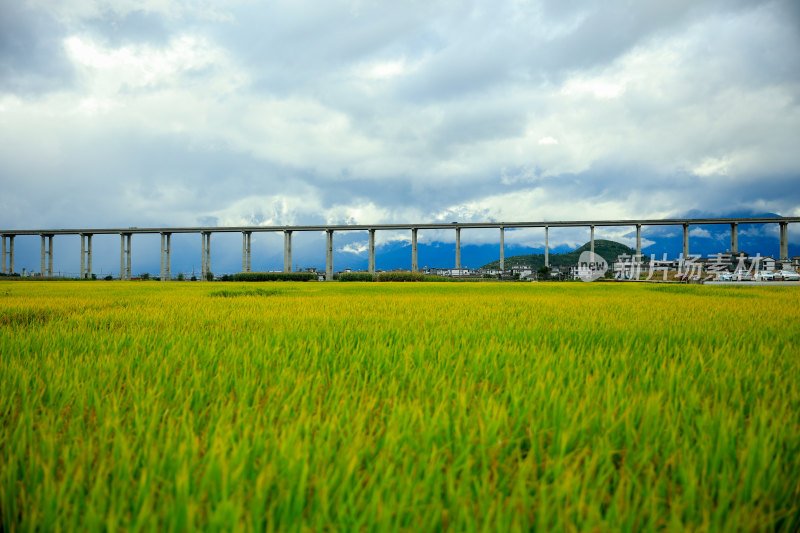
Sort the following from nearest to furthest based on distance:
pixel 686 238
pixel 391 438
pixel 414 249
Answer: pixel 391 438
pixel 686 238
pixel 414 249

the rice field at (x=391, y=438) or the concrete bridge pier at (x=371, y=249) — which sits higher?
the concrete bridge pier at (x=371, y=249)

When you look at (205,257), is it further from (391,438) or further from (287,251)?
(391,438)

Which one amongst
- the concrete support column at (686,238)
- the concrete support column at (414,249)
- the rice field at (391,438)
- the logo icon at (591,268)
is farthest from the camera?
the concrete support column at (414,249)

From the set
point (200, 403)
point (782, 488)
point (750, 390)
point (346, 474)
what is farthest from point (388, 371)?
point (750, 390)

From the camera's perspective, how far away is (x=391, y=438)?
941mm

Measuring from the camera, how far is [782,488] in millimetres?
822

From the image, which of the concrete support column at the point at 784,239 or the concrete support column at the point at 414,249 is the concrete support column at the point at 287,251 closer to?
the concrete support column at the point at 414,249

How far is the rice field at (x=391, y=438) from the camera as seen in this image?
2.31 feet

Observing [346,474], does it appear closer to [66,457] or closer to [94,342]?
[66,457]

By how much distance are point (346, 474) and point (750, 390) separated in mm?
1633

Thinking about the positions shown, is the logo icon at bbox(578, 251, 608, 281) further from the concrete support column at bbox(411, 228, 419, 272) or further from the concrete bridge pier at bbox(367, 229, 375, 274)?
the concrete bridge pier at bbox(367, 229, 375, 274)

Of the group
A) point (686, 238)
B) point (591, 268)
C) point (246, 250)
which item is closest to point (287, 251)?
point (246, 250)

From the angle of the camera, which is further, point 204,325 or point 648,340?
point 204,325

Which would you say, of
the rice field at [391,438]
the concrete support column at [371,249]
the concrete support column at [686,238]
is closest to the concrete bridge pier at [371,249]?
the concrete support column at [371,249]
